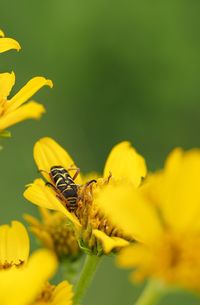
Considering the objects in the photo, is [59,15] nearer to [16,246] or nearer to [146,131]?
[146,131]

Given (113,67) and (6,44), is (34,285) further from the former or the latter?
(113,67)

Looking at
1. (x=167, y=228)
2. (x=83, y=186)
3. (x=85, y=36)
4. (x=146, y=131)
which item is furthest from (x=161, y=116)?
(x=167, y=228)

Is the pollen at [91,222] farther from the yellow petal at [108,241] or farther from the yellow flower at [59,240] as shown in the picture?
the yellow flower at [59,240]

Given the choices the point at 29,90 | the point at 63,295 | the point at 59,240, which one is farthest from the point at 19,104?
the point at 59,240

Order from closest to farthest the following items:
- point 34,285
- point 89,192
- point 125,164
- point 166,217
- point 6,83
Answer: point 34,285 < point 166,217 < point 6,83 < point 89,192 < point 125,164

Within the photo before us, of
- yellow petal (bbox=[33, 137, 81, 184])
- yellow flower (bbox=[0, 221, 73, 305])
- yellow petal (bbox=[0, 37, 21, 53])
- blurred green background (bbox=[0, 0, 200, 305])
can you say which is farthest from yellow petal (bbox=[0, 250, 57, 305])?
blurred green background (bbox=[0, 0, 200, 305])

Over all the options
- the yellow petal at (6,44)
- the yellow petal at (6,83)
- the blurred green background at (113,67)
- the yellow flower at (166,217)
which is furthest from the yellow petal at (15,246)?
the blurred green background at (113,67)
